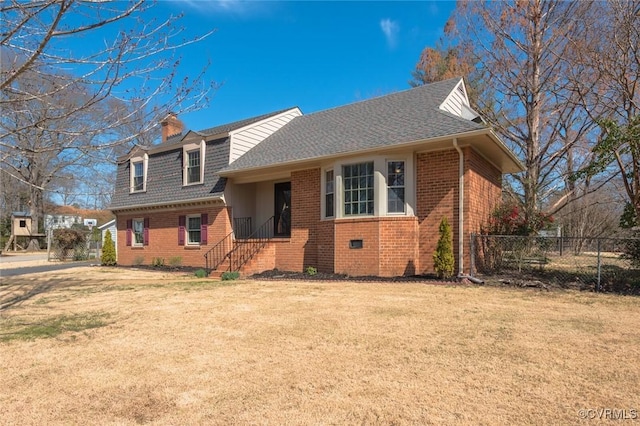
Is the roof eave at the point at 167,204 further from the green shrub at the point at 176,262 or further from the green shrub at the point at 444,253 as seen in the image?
the green shrub at the point at 444,253

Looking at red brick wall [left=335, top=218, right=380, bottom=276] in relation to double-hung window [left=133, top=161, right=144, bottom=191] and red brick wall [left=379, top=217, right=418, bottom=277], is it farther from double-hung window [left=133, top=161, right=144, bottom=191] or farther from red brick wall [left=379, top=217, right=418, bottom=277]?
double-hung window [left=133, top=161, right=144, bottom=191]

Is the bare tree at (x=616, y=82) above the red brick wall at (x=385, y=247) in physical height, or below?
above

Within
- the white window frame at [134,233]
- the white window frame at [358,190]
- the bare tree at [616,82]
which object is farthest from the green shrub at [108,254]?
the bare tree at [616,82]

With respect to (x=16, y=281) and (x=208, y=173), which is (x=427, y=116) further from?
(x=16, y=281)

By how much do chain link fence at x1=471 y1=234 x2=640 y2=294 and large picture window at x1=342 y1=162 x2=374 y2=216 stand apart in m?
2.93

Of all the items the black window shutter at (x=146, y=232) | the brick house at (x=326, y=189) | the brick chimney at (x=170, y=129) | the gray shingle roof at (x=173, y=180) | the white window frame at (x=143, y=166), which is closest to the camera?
the brick house at (x=326, y=189)

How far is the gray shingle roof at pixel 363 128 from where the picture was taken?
34.0 ft

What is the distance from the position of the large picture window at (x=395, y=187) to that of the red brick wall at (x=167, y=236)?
678 cm

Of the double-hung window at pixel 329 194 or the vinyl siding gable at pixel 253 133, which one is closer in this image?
the double-hung window at pixel 329 194

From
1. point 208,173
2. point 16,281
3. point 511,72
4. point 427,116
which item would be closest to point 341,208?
point 427,116

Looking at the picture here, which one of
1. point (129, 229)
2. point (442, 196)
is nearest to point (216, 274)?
point (442, 196)

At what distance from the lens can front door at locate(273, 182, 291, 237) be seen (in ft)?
48.2

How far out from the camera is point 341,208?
11062mm

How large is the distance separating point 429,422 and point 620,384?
6.28 ft
